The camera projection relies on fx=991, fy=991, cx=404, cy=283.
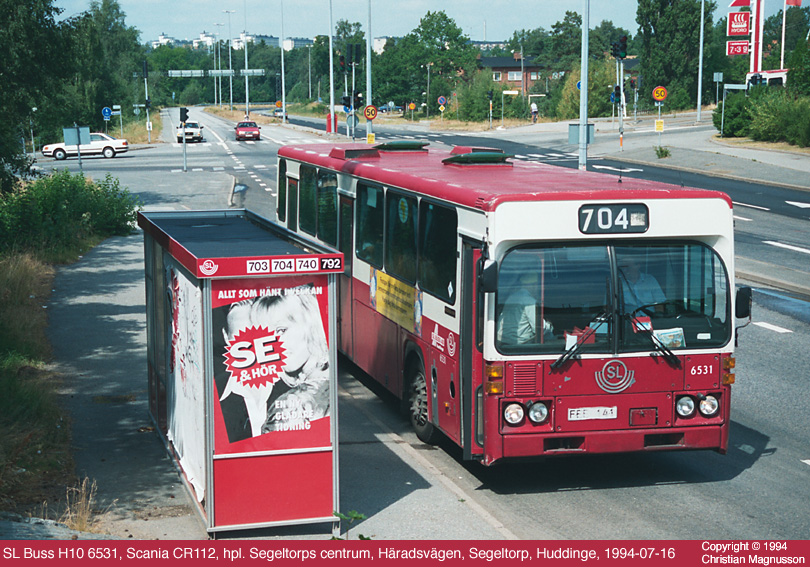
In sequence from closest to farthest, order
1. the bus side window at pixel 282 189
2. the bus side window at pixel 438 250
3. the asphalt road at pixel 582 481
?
the asphalt road at pixel 582 481 → the bus side window at pixel 438 250 → the bus side window at pixel 282 189

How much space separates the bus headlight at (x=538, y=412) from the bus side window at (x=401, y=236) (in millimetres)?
2505

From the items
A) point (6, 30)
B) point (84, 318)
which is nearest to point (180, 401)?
point (84, 318)

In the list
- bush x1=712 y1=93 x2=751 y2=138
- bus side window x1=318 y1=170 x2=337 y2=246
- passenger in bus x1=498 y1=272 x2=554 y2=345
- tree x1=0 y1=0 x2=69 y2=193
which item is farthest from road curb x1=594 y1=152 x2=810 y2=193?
passenger in bus x1=498 y1=272 x2=554 y2=345

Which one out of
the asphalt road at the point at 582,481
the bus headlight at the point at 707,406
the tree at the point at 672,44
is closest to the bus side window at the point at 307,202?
the asphalt road at the point at 582,481

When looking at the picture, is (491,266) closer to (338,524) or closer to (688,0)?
(338,524)

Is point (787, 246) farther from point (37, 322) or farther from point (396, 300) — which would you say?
point (37, 322)

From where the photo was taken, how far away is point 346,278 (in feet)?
42.6

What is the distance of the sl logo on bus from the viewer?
26.9ft

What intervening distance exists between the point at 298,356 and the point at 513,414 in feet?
6.44

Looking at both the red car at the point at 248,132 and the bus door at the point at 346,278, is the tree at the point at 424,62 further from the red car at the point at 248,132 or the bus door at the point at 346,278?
the bus door at the point at 346,278

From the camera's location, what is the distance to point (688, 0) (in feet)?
277

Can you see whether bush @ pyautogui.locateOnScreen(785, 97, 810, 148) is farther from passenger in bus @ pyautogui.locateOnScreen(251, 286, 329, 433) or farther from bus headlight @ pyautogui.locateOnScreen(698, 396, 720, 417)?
passenger in bus @ pyautogui.locateOnScreen(251, 286, 329, 433)

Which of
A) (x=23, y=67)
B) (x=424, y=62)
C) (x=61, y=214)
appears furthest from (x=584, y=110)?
(x=424, y=62)

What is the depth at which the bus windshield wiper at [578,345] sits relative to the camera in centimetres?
810
